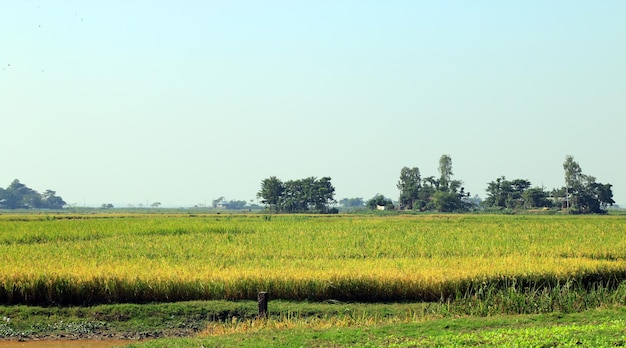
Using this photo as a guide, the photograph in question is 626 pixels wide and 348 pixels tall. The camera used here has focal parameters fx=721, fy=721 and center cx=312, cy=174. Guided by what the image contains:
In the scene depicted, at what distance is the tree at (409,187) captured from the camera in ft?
392

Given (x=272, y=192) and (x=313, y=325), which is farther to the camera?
(x=272, y=192)

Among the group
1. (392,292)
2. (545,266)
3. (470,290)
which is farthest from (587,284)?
(392,292)

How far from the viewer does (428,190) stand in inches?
4673

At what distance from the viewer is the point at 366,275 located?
1694 cm

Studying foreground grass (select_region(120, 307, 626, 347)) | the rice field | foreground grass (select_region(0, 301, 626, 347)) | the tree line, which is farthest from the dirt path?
the tree line

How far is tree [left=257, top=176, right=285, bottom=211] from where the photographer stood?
370ft

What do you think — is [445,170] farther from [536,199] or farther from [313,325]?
[313,325]

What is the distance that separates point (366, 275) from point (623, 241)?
1629 cm

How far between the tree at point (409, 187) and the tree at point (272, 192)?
21.5 meters

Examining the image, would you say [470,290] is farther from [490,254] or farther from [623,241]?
[623,241]

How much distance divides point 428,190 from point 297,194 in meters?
21.9

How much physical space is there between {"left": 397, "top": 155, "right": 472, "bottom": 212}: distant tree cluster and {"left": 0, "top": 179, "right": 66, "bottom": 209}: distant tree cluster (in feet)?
327

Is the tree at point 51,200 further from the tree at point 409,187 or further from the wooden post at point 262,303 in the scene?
the wooden post at point 262,303

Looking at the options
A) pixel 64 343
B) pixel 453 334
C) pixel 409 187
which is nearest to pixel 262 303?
pixel 64 343
